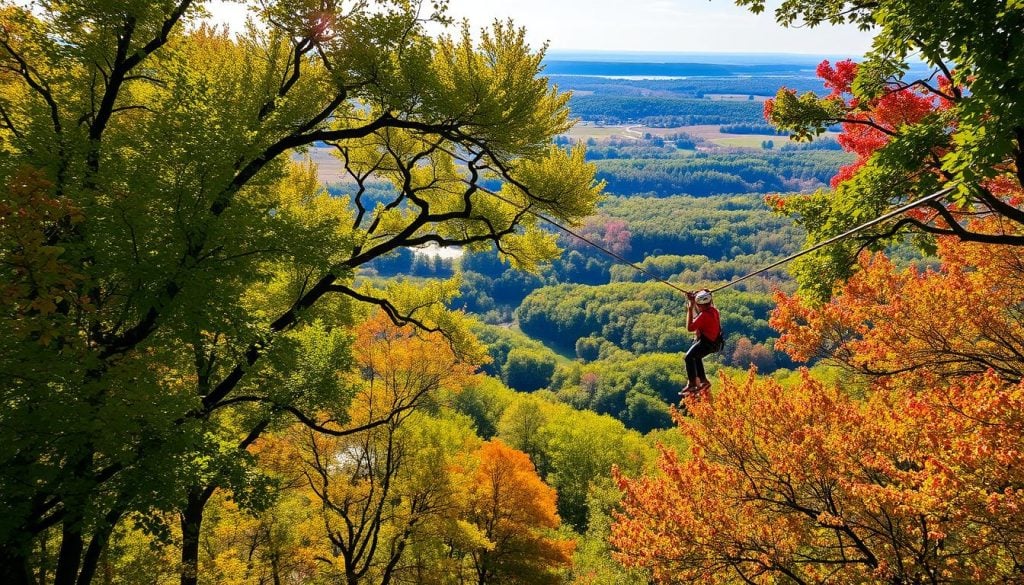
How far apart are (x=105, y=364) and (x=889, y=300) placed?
13.1 m

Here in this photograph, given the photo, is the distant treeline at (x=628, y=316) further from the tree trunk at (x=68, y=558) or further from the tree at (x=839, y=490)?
the tree trunk at (x=68, y=558)

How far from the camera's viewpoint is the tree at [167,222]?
5.14 m

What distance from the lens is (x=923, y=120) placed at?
6723mm

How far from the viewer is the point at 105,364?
5.68 m

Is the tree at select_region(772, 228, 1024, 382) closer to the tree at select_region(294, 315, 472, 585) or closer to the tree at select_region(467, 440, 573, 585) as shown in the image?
the tree at select_region(294, 315, 472, 585)

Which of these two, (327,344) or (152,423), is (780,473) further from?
(152,423)

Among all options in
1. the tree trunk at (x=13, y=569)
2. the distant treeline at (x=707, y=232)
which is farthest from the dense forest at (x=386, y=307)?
the distant treeline at (x=707, y=232)

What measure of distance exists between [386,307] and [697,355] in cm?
686

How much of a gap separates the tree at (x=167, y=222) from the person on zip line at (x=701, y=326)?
4.05 meters

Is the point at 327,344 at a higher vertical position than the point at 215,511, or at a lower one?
higher

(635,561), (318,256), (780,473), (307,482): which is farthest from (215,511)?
(780,473)

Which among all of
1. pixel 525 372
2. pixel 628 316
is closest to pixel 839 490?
pixel 525 372

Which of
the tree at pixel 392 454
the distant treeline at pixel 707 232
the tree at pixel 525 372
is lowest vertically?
the tree at pixel 525 372

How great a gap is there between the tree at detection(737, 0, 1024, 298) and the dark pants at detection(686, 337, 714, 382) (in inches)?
67.5
